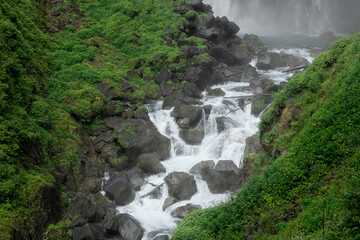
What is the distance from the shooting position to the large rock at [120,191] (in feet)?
45.1

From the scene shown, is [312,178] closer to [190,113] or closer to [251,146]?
[251,146]

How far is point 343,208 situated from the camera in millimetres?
4207

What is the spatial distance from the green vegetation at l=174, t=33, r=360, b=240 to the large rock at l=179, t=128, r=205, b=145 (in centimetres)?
1004

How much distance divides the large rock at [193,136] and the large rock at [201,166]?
268cm

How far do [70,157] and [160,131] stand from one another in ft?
23.3

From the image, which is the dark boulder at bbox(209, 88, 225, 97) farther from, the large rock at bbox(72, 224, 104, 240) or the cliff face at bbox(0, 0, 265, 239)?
the large rock at bbox(72, 224, 104, 240)

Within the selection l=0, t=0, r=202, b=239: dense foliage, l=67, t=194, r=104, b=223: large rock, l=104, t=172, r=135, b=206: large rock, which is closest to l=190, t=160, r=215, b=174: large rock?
l=104, t=172, r=135, b=206: large rock

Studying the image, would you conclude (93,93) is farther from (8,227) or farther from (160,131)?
(8,227)

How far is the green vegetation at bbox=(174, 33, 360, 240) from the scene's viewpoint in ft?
14.8

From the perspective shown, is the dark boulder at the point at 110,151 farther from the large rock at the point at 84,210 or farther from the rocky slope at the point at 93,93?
the large rock at the point at 84,210

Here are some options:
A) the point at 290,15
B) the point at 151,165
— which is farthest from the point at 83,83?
the point at 290,15

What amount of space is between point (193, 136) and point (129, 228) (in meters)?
8.37

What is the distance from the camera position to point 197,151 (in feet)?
59.2

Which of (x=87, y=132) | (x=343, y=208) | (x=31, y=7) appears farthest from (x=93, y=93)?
(x=343, y=208)
